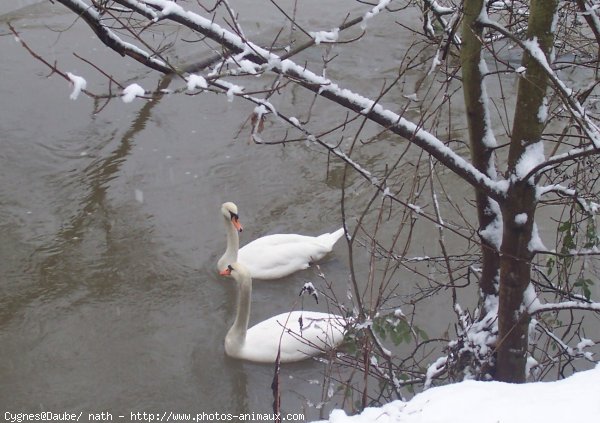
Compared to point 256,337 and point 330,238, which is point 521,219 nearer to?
point 256,337

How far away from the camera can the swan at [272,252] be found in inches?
294

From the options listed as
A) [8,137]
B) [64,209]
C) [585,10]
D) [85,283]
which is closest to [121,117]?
[8,137]

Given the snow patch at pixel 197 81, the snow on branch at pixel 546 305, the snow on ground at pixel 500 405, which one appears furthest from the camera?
the snow on branch at pixel 546 305

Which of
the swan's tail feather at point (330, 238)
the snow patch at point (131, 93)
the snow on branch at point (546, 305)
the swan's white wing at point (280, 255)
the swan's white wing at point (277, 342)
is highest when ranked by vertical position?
the swan's tail feather at point (330, 238)

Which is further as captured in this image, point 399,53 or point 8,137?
point 399,53

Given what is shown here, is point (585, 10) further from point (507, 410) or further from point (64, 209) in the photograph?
point (64, 209)

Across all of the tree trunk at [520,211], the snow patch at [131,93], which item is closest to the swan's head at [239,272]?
the tree trunk at [520,211]

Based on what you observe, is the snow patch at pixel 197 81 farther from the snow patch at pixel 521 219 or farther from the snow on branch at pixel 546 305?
the snow on branch at pixel 546 305

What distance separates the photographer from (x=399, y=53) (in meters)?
12.7

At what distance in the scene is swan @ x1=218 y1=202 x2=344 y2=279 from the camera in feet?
Answer: 24.5

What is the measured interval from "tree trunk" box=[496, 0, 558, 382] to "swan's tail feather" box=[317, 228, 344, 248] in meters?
3.57

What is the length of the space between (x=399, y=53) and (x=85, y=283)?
7.33m

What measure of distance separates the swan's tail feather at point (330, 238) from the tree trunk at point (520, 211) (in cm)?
357

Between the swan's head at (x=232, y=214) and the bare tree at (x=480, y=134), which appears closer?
the bare tree at (x=480, y=134)
